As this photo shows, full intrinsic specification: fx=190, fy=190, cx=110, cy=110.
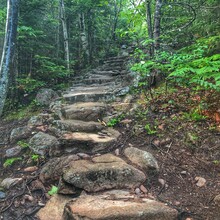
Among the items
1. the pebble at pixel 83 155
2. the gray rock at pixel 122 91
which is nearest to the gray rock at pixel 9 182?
the pebble at pixel 83 155

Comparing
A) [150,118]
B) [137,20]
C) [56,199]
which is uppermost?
[137,20]

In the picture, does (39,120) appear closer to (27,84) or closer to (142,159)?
(27,84)

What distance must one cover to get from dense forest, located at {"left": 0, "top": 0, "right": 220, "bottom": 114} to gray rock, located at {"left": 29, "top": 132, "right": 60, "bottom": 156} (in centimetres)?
149

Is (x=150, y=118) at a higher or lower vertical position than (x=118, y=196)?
higher

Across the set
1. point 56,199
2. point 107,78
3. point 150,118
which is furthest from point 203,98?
point 107,78

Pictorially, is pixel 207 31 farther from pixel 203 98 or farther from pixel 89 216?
pixel 89 216

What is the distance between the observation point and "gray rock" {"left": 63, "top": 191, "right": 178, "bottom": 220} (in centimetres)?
195

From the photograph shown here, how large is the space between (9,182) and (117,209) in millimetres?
1905

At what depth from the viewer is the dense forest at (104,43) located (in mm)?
4066

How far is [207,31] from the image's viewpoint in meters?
5.31

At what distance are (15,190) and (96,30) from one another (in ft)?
40.6

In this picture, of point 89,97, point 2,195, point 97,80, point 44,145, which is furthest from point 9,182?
point 97,80

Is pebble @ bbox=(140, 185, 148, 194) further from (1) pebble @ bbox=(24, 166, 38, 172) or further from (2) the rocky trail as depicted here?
(1) pebble @ bbox=(24, 166, 38, 172)

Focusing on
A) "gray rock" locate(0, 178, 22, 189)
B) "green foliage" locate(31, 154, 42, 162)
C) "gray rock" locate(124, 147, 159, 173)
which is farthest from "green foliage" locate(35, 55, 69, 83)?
"gray rock" locate(124, 147, 159, 173)
